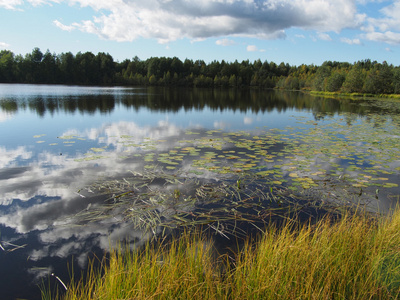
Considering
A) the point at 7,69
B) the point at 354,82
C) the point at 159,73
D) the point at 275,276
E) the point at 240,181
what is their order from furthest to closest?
the point at 159,73 < the point at 7,69 < the point at 354,82 < the point at 240,181 < the point at 275,276

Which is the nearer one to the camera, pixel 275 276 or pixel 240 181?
pixel 275 276

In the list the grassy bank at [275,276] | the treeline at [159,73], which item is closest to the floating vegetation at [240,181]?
the grassy bank at [275,276]

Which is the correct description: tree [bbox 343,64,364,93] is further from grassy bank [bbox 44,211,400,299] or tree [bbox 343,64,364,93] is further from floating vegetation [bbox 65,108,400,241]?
grassy bank [bbox 44,211,400,299]

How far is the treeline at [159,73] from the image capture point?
67562mm

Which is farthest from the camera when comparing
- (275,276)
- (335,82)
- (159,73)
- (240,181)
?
(159,73)

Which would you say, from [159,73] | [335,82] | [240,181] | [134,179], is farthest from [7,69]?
[240,181]

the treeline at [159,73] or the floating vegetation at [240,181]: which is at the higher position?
the treeline at [159,73]

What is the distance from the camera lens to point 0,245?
3.70m

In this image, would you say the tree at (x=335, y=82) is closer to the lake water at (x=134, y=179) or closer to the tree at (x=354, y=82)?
the tree at (x=354, y=82)

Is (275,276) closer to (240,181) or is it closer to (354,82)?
(240,181)

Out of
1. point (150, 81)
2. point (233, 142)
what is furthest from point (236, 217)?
point (150, 81)

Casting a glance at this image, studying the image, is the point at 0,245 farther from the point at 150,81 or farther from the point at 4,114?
the point at 150,81

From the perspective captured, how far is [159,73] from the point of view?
104 meters

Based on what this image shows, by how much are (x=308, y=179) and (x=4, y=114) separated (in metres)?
19.0
